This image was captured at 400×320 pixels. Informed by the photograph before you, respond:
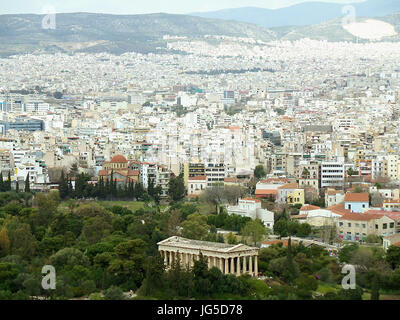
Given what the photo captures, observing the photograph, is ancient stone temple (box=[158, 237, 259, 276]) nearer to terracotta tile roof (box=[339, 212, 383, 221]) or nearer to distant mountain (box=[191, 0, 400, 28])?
terracotta tile roof (box=[339, 212, 383, 221])

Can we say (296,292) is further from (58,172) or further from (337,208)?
(58,172)

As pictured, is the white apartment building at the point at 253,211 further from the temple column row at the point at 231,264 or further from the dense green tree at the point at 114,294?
the dense green tree at the point at 114,294

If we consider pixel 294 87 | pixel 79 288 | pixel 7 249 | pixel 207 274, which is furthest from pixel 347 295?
pixel 294 87

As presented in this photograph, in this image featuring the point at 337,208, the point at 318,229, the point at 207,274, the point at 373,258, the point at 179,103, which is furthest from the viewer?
the point at 179,103

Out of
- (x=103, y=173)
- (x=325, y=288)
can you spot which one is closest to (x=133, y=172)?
(x=103, y=173)

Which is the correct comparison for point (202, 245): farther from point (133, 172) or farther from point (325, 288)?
point (133, 172)

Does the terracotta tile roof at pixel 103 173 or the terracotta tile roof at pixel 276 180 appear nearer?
the terracotta tile roof at pixel 276 180

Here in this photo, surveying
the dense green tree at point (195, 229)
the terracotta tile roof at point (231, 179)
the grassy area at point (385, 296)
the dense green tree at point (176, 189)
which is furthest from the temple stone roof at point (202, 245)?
the terracotta tile roof at point (231, 179)

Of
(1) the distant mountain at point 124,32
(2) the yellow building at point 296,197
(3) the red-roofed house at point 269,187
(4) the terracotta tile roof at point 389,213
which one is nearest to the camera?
(4) the terracotta tile roof at point 389,213
